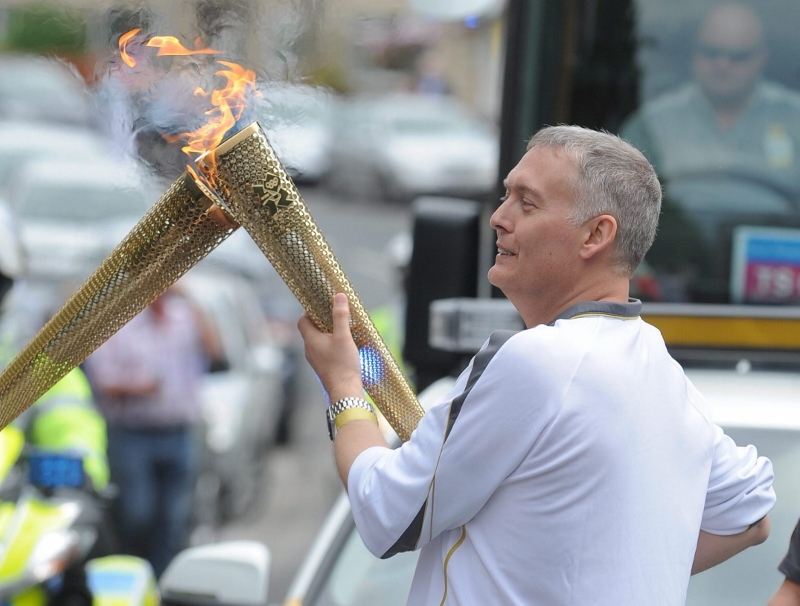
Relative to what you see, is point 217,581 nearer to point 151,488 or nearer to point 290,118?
point 290,118

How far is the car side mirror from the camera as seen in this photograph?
2.80 m

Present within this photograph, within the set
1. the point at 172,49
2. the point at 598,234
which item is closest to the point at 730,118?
the point at 172,49

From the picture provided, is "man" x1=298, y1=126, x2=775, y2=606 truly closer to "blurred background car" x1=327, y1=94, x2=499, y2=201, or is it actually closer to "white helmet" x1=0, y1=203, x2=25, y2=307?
"white helmet" x1=0, y1=203, x2=25, y2=307

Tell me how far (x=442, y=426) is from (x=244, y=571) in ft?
4.45

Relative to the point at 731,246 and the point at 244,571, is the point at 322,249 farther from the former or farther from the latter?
the point at 731,246

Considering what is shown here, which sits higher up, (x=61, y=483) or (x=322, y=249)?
(x=322, y=249)

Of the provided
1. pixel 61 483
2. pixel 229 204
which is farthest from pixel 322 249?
pixel 61 483

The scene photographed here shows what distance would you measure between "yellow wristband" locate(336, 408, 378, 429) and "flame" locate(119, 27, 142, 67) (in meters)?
0.89

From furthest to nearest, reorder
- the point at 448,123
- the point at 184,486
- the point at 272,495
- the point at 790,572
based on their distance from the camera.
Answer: the point at 448,123
the point at 272,495
the point at 184,486
the point at 790,572

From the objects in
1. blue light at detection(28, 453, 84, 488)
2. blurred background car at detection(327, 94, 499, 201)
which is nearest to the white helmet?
blue light at detection(28, 453, 84, 488)

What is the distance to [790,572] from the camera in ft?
6.84

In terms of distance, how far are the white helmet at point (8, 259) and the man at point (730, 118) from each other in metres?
2.00

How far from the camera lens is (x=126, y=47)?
88.6 inches

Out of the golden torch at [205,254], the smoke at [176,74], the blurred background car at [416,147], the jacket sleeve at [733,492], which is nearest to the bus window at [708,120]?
the smoke at [176,74]
